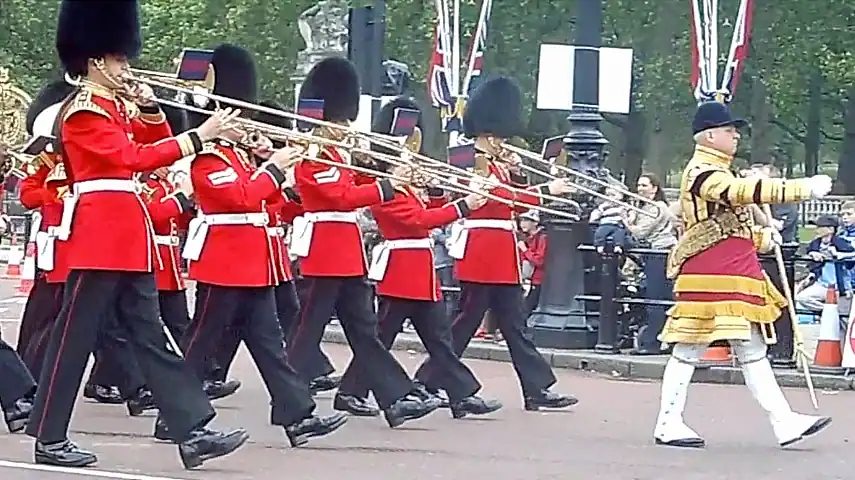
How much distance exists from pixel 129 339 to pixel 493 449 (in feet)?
6.47

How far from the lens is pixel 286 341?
9.80m

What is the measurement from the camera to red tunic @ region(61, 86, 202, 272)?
7414 mm

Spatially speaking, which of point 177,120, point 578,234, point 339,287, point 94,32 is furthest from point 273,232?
point 578,234

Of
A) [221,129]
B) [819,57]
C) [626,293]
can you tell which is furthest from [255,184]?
[819,57]

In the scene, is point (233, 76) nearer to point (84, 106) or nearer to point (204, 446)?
point (84, 106)

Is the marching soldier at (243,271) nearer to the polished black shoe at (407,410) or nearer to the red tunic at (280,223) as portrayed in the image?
the red tunic at (280,223)

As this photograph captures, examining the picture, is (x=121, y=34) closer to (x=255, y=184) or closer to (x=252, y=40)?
(x=255, y=184)

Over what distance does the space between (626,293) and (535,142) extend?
74.1ft

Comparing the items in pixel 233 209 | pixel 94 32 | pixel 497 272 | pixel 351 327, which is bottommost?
pixel 351 327

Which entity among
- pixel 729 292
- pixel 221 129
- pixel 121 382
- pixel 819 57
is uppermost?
pixel 819 57

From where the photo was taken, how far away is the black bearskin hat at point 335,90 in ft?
31.2

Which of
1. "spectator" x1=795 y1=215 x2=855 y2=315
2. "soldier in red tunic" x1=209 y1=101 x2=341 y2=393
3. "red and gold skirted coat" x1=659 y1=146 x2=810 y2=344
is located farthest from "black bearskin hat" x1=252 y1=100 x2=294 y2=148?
"spectator" x1=795 y1=215 x2=855 y2=315

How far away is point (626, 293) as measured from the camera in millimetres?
13508

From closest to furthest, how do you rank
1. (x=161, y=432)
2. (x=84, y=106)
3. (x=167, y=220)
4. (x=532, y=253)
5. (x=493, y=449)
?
(x=84, y=106)
(x=161, y=432)
(x=493, y=449)
(x=167, y=220)
(x=532, y=253)
